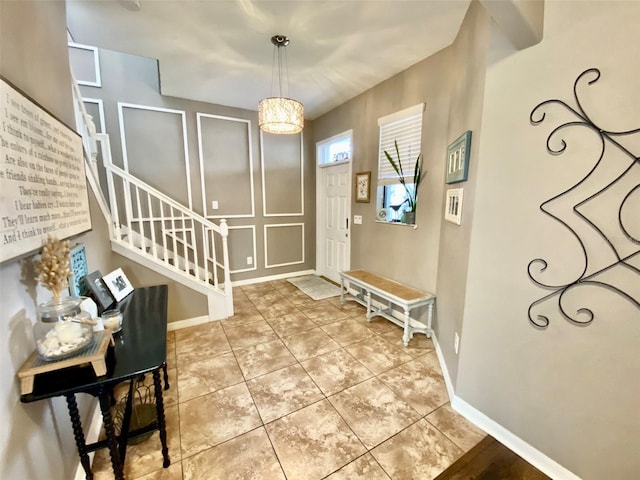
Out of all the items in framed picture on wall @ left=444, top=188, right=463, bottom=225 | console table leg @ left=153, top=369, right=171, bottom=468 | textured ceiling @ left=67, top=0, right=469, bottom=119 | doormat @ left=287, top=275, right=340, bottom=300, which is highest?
textured ceiling @ left=67, top=0, right=469, bottom=119

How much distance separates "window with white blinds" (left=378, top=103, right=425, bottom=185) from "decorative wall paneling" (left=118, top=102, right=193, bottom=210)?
2.62m

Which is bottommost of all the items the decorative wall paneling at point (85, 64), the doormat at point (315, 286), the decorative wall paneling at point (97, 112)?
the doormat at point (315, 286)

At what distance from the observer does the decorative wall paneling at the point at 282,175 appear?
4.08 meters

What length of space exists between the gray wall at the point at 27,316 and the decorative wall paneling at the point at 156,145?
1869 mm

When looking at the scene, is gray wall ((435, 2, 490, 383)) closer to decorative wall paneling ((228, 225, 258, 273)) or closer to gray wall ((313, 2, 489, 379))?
gray wall ((313, 2, 489, 379))

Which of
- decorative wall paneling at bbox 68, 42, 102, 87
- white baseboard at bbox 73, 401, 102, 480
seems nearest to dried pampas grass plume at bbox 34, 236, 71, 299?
white baseboard at bbox 73, 401, 102, 480

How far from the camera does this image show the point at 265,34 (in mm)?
2123

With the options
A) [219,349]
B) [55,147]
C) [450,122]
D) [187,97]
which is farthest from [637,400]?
[187,97]

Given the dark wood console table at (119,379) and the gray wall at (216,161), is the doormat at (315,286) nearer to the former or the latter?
the gray wall at (216,161)

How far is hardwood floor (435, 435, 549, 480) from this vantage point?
4.24 feet

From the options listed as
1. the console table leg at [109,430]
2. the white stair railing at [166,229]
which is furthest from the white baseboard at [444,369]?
the white stair railing at [166,229]

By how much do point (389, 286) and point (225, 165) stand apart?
2883mm

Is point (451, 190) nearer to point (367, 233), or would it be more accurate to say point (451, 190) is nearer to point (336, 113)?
point (367, 233)

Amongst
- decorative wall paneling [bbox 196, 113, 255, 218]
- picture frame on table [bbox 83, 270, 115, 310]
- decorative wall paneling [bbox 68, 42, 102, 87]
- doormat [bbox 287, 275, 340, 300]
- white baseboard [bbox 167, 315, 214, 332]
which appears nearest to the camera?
picture frame on table [bbox 83, 270, 115, 310]
